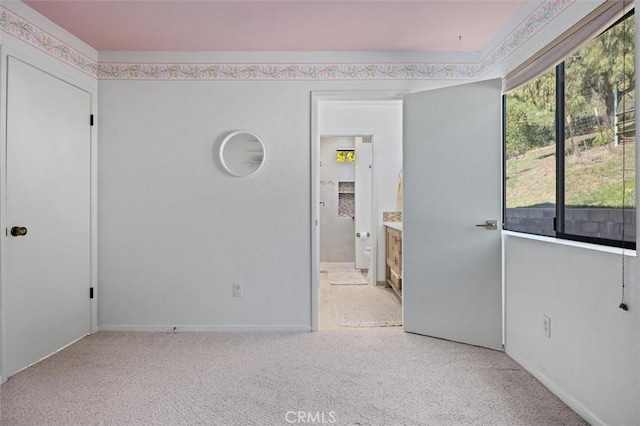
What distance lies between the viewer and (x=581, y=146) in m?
2.07

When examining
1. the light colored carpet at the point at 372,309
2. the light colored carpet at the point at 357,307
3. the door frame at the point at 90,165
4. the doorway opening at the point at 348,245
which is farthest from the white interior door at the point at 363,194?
the door frame at the point at 90,165

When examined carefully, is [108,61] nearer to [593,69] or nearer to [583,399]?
[593,69]

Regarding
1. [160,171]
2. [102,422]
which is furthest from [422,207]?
[102,422]

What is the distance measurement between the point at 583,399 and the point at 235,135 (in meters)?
2.94

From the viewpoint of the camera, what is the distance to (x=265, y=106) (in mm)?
3252

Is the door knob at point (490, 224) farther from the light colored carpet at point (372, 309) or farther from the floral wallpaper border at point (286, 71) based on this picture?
the floral wallpaper border at point (286, 71)

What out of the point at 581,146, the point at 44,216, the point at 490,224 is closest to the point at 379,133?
the point at 490,224

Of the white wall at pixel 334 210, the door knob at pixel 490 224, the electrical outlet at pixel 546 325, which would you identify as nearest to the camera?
the electrical outlet at pixel 546 325

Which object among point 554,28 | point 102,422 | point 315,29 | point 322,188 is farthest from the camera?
point 322,188

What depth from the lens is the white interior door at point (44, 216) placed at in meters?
2.43

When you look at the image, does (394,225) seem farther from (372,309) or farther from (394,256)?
(372,309)

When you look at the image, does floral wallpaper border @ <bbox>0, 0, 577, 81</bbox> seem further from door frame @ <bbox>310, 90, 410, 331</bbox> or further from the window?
the window

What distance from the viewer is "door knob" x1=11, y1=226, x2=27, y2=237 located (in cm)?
241

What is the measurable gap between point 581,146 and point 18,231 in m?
3.44
